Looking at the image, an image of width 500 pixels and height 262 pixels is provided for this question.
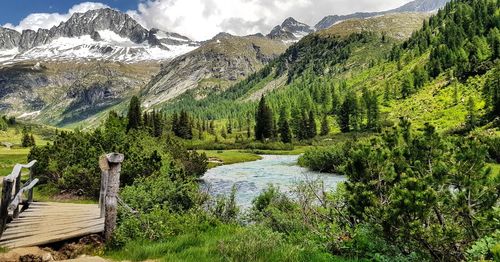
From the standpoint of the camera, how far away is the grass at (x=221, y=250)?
34.3 feet

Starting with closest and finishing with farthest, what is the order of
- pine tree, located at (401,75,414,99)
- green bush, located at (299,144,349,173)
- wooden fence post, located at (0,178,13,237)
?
wooden fence post, located at (0,178,13,237) < green bush, located at (299,144,349,173) < pine tree, located at (401,75,414,99)

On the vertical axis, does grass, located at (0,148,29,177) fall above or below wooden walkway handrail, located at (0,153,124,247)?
below

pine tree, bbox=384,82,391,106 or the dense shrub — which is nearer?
the dense shrub

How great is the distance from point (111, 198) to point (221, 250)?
5371 millimetres

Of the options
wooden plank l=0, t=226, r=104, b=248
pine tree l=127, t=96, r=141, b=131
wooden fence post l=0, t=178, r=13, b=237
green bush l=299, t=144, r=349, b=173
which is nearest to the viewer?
wooden plank l=0, t=226, r=104, b=248

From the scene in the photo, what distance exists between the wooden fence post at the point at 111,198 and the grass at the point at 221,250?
43.7 inches

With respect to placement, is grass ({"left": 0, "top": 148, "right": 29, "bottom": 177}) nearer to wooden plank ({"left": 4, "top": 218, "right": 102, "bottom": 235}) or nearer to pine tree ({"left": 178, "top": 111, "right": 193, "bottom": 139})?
wooden plank ({"left": 4, "top": 218, "right": 102, "bottom": 235})

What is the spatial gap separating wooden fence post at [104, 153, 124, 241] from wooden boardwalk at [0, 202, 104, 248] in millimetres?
983

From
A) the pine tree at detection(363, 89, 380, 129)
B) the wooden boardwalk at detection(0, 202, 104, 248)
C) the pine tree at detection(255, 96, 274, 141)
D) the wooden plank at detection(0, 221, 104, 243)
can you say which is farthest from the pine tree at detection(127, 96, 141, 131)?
the wooden plank at detection(0, 221, 104, 243)

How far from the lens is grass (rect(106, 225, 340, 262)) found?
10.4m

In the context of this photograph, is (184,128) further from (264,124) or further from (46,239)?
(46,239)

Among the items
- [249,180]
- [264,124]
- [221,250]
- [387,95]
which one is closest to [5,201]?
[221,250]

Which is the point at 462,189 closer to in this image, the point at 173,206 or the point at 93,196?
the point at 173,206

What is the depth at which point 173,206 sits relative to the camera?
2148 cm
